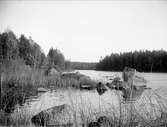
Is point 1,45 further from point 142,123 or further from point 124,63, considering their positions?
point 124,63

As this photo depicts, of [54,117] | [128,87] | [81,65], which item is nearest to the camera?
[128,87]

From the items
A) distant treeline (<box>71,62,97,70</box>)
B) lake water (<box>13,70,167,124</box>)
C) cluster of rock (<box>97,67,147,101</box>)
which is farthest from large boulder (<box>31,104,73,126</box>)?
distant treeline (<box>71,62,97,70</box>)

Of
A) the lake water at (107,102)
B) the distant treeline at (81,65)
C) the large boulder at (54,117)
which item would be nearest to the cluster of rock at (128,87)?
the lake water at (107,102)

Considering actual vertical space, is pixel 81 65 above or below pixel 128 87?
above

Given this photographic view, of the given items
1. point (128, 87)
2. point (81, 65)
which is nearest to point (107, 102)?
point (128, 87)

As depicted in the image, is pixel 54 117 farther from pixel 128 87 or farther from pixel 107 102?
pixel 128 87

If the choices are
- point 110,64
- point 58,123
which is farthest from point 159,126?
point 110,64

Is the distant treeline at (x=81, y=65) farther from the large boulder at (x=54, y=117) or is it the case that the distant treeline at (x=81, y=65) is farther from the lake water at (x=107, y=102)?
the large boulder at (x=54, y=117)

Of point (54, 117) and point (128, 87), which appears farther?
point (54, 117)

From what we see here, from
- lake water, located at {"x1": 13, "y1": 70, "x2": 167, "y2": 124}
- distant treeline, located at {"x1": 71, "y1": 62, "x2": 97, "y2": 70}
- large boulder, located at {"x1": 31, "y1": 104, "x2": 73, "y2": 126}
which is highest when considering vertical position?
distant treeline, located at {"x1": 71, "y1": 62, "x2": 97, "y2": 70}

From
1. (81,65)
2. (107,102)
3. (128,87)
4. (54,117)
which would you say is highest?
(81,65)

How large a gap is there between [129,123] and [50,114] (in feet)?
6.35

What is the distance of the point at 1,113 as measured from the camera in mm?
3295

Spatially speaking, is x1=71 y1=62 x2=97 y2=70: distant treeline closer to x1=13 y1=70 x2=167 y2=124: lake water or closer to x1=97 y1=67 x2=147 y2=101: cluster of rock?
x1=13 y1=70 x2=167 y2=124: lake water
